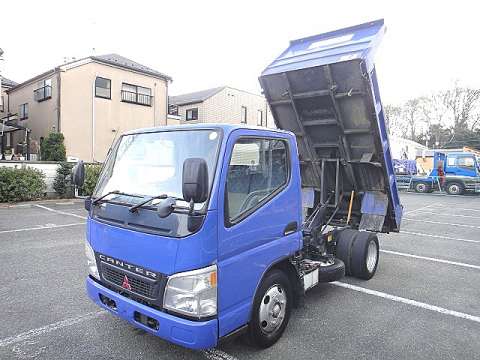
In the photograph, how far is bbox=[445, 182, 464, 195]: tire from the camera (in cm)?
2122

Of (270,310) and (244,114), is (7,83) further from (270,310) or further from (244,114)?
(270,310)

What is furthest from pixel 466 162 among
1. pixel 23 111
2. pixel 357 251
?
pixel 23 111

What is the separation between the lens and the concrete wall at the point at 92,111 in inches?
691

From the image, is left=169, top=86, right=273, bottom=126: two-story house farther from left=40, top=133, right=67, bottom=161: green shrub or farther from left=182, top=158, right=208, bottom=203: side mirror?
left=182, top=158, right=208, bottom=203: side mirror

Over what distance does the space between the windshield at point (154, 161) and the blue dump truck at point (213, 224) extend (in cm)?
1

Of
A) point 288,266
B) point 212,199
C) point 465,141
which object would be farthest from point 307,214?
point 465,141

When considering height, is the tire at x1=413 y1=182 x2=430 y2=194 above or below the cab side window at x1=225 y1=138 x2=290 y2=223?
below

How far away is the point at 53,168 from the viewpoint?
14156 millimetres

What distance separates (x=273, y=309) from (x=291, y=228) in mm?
771

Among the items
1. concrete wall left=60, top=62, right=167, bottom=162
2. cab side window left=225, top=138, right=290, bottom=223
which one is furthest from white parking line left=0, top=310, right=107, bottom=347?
concrete wall left=60, top=62, right=167, bottom=162

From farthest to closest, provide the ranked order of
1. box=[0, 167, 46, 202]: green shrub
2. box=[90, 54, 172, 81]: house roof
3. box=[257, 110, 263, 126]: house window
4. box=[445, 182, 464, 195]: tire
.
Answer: box=[257, 110, 263, 126]: house window → box=[445, 182, 464, 195]: tire → box=[90, 54, 172, 81]: house roof → box=[0, 167, 46, 202]: green shrub

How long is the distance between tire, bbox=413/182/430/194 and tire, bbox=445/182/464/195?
1106mm

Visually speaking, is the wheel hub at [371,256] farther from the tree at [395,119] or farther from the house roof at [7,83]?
the tree at [395,119]

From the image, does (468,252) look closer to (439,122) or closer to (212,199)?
(212,199)
